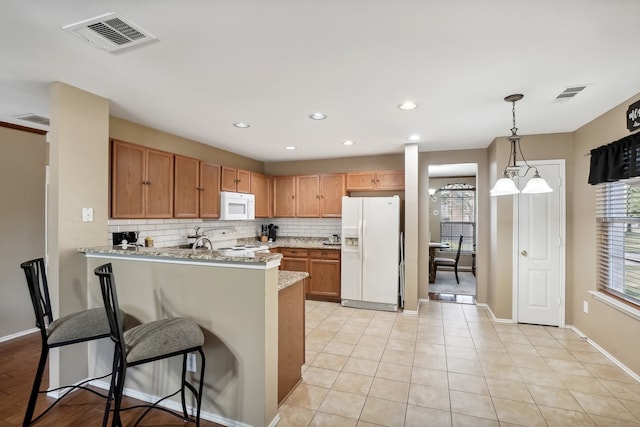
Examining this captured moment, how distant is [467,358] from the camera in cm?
302

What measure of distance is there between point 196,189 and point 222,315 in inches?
93.5

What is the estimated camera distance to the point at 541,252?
3.88m

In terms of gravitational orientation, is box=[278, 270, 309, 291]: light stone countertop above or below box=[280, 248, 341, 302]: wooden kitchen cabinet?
above

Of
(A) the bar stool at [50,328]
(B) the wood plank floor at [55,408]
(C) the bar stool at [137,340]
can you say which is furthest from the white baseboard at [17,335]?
(C) the bar stool at [137,340]

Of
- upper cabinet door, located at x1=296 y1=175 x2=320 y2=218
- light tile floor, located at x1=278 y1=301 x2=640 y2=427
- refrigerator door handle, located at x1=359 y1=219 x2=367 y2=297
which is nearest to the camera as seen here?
light tile floor, located at x1=278 y1=301 x2=640 y2=427

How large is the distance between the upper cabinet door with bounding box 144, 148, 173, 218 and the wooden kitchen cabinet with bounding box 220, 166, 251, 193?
930mm

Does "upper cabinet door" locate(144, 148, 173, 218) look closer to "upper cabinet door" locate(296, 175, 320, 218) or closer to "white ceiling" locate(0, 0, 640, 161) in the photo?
"white ceiling" locate(0, 0, 640, 161)

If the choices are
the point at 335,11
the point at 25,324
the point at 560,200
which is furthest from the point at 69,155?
the point at 560,200

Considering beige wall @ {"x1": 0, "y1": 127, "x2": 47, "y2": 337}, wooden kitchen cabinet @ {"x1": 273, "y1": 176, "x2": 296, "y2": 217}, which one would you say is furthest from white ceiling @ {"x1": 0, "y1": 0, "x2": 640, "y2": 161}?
wooden kitchen cabinet @ {"x1": 273, "y1": 176, "x2": 296, "y2": 217}

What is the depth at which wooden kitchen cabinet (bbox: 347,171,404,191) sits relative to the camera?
4.92 m

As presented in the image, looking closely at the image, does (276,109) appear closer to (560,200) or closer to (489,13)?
(489,13)

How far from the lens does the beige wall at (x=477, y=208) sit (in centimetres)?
459

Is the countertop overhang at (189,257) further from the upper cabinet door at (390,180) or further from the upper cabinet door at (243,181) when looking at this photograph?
the upper cabinet door at (390,180)

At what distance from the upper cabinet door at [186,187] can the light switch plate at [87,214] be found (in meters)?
1.17
